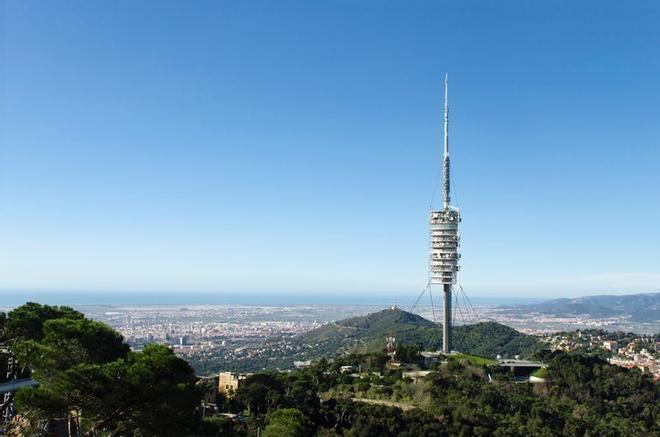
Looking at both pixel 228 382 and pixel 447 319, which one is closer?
pixel 228 382

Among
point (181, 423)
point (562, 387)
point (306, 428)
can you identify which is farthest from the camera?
point (562, 387)

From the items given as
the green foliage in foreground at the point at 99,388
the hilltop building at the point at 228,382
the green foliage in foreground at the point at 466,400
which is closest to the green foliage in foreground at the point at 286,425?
the green foliage in foreground at the point at 466,400

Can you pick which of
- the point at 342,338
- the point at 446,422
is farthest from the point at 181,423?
the point at 342,338

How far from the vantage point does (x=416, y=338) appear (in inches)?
2820

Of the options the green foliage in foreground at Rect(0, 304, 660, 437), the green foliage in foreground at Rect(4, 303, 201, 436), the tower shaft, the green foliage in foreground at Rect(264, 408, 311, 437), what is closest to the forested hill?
the tower shaft

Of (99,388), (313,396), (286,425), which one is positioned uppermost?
(99,388)

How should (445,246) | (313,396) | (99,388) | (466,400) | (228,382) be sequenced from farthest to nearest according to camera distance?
(445,246), (228,382), (466,400), (313,396), (99,388)

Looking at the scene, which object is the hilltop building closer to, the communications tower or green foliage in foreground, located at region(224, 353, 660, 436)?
green foliage in foreground, located at region(224, 353, 660, 436)

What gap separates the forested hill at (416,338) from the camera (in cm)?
6938

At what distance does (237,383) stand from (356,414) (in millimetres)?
8122

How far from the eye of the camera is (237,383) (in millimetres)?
31828

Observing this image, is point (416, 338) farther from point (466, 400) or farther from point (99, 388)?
point (99, 388)

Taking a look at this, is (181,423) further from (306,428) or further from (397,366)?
(397,366)

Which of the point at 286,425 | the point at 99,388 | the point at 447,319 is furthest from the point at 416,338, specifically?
the point at 99,388
